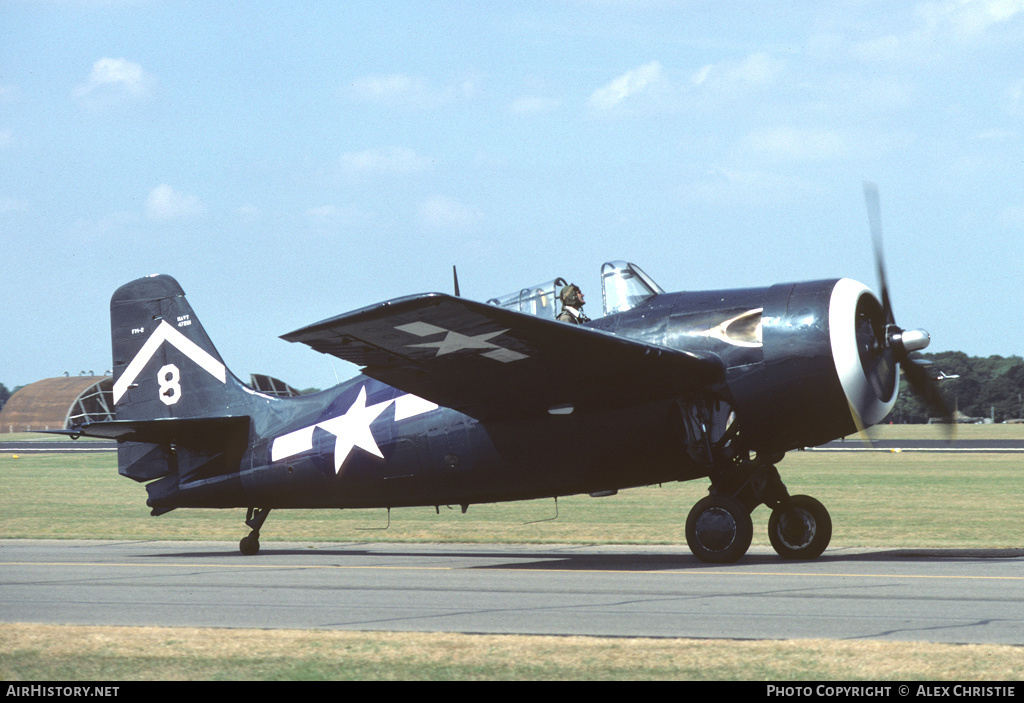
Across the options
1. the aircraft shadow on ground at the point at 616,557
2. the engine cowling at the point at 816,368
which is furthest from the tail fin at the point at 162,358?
the engine cowling at the point at 816,368

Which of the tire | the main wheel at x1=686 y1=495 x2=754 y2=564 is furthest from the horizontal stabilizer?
the main wheel at x1=686 y1=495 x2=754 y2=564

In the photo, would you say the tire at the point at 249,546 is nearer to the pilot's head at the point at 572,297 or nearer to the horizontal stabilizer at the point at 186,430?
the horizontal stabilizer at the point at 186,430

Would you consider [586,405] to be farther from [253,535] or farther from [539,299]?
[253,535]

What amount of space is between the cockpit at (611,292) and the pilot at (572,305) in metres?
0.21

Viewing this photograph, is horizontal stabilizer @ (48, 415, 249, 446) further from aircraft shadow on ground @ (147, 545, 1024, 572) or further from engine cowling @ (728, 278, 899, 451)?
engine cowling @ (728, 278, 899, 451)

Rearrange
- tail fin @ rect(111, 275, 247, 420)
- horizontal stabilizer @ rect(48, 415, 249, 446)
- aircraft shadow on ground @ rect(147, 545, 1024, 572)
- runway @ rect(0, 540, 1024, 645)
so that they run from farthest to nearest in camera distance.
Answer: tail fin @ rect(111, 275, 247, 420) → horizontal stabilizer @ rect(48, 415, 249, 446) → aircraft shadow on ground @ rect(147, 545, 1024, 572) → runway @ rect(0, 540, 1024, 645)

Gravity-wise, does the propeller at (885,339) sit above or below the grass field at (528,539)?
above

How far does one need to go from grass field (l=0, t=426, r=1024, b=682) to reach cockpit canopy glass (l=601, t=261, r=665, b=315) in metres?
4.62

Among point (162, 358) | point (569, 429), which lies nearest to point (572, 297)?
point (569, 429)

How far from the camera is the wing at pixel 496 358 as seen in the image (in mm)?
10812

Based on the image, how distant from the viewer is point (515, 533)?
59.7ft

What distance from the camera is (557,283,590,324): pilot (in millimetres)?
13602

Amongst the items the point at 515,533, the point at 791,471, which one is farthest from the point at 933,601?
the point at 791,471

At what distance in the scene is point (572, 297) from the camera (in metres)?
13.7
